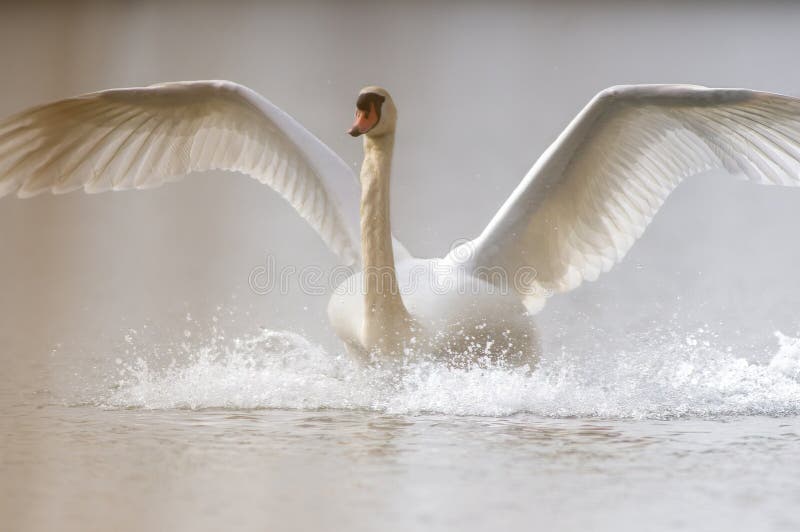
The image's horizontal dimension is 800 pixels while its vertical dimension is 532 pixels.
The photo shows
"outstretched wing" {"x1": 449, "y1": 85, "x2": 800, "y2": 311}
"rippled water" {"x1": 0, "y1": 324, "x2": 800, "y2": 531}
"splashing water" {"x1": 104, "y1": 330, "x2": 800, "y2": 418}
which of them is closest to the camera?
"rippled water" {"x1": 0, "y1": 324, "x2": 800, "y2": 531}

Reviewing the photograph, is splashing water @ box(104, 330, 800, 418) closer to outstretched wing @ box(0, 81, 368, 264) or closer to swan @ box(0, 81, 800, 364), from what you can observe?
swan @ box(0, 81, 800, 364)

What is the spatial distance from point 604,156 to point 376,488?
1.31 metres

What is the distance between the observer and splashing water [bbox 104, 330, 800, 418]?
8.09ft

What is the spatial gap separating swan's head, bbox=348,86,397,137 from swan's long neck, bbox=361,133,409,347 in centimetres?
3

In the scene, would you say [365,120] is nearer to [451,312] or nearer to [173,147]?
[451,312]

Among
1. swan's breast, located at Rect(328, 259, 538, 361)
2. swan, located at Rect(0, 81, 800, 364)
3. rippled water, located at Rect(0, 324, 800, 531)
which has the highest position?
swan, located at Rect(0, 81, 800, 364)

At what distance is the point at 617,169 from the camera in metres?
2.88

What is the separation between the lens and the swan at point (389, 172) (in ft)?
8.66

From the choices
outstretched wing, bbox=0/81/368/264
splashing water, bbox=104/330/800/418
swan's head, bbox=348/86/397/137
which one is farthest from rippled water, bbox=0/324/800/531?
swan's head, bbox=348/86/397/137

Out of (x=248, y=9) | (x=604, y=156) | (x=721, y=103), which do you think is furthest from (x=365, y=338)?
(x=248, y=9)

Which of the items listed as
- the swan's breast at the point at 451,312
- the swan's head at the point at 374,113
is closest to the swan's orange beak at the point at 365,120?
the swan's head at the point at 374,113

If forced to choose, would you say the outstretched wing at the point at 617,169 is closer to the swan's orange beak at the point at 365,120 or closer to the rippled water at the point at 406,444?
the rippled water at the point at 406,444

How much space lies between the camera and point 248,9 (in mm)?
4914

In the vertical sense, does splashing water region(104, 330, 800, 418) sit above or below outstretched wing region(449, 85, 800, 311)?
below
